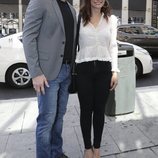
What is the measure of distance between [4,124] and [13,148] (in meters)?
0.90

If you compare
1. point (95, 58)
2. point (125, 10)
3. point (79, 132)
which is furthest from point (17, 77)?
point (125, 10)

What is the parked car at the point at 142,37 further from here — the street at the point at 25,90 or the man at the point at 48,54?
the man at the point at 48,54

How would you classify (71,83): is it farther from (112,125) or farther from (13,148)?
(112,125)

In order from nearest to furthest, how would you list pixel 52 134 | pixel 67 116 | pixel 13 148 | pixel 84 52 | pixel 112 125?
pixel 84 52 < pixel 52 134 < pixel 13 148 < pixel 112 125 < pixel 67 116

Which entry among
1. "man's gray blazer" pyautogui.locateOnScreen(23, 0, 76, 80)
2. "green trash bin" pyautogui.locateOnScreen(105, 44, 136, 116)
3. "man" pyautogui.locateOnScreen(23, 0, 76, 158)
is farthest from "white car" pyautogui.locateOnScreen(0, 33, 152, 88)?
Result: "man's gray blazer" pyautogui.locateOnScreen(23, 0, 76, 80)

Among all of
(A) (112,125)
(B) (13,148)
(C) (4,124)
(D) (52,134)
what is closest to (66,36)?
(D) (52,134)

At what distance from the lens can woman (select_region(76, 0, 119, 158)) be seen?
2863mm

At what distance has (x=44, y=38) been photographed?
2613mm

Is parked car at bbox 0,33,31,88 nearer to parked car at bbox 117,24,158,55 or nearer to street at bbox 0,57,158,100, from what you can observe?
street at bbox 0,57,158,100

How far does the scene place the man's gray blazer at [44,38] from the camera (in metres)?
2.56

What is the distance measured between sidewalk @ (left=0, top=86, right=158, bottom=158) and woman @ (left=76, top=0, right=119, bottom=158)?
2.21 ft

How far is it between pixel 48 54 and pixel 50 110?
488 millimetres

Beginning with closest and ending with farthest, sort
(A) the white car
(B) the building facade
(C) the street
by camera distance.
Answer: (C) the street, (A) the white car, (B) the building facade

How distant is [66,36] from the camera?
107 inches
